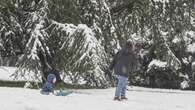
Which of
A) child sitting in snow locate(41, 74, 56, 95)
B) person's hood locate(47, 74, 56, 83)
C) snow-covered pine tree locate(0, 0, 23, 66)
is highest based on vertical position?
snow-covered pine tree locate(0, 0, 23, 66)

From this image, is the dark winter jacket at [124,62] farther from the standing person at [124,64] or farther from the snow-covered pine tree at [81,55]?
the snow-covered pine tree at [81,55]

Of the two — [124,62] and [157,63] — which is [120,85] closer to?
[124,62]

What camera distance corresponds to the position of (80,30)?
18.8 m

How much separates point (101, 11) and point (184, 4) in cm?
386

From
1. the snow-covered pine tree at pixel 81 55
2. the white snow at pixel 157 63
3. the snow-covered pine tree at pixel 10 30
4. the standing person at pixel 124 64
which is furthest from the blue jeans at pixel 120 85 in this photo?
the white snow at pixel 157 63

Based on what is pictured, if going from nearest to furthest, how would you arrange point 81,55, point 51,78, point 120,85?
point 120,85 → point 51,78 → point 81,55

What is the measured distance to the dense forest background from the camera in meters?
18.6

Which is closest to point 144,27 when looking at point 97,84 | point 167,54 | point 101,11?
point 167,54

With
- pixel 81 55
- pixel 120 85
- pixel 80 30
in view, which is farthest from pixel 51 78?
pixel 80 30

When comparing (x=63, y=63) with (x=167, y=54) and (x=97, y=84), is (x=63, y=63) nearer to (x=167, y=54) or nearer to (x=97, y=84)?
(x=97, y=84)

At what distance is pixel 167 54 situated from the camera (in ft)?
71.9

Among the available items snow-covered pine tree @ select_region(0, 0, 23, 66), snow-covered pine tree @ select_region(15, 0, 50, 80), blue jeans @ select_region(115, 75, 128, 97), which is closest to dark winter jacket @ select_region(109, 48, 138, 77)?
blue jeans @ select_region(115, 75, 128, 97)

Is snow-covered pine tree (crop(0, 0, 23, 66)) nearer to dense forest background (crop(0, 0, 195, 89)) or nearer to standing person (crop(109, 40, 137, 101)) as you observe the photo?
dense forest background (crop(0, 0, 195, 89))

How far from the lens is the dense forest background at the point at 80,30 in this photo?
18625 millimetres
